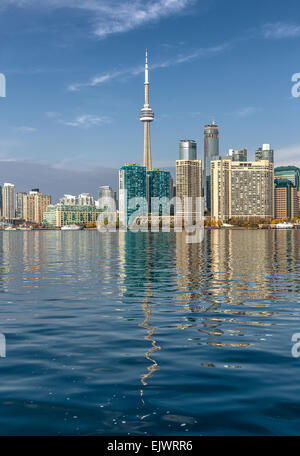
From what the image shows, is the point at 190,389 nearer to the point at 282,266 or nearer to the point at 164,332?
the point at 164,332

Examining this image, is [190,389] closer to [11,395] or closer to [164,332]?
[11,395]

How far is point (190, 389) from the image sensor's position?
1551 centimetres

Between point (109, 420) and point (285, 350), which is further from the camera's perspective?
point (285, 350)

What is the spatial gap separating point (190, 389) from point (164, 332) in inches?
339

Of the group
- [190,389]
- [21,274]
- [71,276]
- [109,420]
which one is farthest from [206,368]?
[21,274]

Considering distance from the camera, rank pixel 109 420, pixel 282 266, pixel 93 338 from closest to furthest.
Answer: pixel 109 420, pixel 93 338, pixel 282 266

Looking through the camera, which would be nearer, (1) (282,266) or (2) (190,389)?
(2) (190,389)

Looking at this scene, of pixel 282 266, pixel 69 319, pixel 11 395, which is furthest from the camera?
pixel 282 266

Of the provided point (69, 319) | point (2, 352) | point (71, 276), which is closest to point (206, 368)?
point (2, 352)

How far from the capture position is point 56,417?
43.7 ft

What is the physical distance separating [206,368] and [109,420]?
5.72 metres
